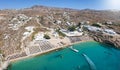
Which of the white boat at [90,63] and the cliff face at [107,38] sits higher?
the cliff face at [107,38]

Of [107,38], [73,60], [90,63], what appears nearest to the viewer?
[90,63]

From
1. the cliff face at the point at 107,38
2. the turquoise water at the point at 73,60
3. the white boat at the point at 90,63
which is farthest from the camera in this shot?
the cliff face at the point at 107,38

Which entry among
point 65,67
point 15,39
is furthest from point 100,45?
point 15,39

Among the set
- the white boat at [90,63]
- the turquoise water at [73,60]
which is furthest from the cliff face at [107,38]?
the white boat at [90,63]

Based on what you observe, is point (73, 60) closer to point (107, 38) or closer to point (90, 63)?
point (90, 63)

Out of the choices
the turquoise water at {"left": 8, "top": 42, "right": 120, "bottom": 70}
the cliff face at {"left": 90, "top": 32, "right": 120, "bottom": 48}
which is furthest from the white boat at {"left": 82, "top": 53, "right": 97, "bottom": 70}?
the cliff face at {"left": 90, "top": 32, "right": 120, "bottom": 48}

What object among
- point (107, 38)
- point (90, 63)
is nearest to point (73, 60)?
point (90, 63)

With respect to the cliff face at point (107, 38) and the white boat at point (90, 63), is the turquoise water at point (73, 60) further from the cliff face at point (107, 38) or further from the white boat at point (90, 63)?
the cliff face at point (107, 38)
